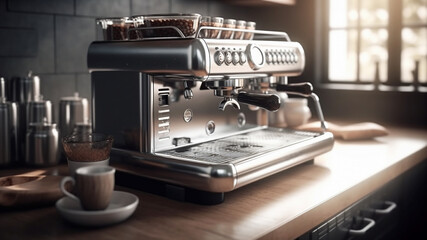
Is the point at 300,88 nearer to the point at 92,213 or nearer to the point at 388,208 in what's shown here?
the point at 388,208

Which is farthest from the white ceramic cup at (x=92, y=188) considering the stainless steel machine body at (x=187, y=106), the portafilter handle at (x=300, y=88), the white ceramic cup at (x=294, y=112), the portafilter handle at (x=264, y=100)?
the white ceramic cup at (x=294, y=112)

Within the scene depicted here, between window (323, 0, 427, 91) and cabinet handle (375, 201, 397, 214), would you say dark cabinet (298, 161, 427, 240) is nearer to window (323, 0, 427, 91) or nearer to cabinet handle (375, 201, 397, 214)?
cabinet handle (375, 201, 397, 214)

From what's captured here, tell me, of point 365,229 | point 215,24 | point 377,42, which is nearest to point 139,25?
point 215,24

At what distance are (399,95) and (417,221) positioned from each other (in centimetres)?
62

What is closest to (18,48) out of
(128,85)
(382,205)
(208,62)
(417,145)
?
(128,85)

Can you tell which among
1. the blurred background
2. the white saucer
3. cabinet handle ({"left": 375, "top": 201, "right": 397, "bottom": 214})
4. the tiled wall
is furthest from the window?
the white saucer

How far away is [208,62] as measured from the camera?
1.10 m

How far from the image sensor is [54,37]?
158 cm

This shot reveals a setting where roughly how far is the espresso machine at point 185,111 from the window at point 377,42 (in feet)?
3.65

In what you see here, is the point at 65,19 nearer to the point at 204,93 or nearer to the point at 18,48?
the point at 18,48

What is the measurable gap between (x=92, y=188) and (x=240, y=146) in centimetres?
49

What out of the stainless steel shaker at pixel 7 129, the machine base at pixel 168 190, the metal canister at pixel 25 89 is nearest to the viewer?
the machine base at pixel 168 190

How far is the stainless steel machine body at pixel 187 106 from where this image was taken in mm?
1091

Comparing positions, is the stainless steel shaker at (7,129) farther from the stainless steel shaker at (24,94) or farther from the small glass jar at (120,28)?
the small glass jar at (120,28)
